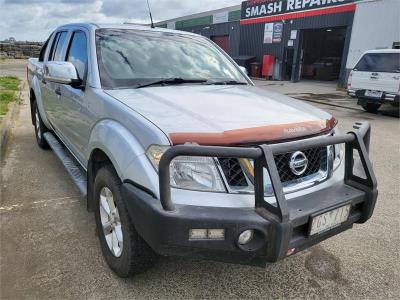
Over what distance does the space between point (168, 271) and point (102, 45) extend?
1990 mm

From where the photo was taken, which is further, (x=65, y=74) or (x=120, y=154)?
(x=65, y=74)

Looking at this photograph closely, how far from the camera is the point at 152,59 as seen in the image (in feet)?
10.7

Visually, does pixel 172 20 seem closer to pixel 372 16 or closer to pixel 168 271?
pixel 372 16

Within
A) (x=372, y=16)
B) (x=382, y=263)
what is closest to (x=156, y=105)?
(x=382, y=263)

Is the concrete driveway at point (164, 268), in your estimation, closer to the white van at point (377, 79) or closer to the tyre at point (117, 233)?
the tyre at point (117, 233)

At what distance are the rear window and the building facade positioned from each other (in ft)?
22.1

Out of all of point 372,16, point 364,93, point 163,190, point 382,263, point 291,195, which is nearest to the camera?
point 163,190

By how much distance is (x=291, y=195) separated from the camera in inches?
86.4

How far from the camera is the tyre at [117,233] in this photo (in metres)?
2.22

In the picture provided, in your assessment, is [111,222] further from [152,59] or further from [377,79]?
[377,79]

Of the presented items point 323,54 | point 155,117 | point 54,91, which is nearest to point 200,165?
point 155,117

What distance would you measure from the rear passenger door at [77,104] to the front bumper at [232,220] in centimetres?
125

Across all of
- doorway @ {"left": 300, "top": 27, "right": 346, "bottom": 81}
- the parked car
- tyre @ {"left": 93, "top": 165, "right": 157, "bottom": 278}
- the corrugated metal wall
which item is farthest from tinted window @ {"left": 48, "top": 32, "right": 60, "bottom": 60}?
the corrugated metal wall

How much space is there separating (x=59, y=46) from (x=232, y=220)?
11.6 ft
